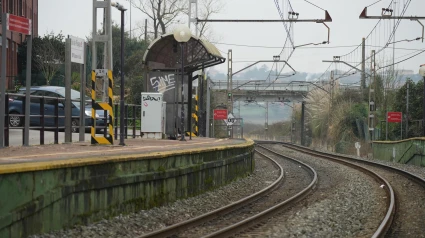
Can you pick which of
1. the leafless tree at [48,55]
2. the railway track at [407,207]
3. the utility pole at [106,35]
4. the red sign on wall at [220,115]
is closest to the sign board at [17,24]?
the utility pole at [106,35]

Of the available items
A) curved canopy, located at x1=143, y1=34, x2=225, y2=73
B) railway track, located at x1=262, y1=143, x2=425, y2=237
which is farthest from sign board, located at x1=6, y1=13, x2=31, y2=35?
curved canopy, located at x1=143, y1=34, x2=225, y2=73

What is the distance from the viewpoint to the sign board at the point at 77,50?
17.6m

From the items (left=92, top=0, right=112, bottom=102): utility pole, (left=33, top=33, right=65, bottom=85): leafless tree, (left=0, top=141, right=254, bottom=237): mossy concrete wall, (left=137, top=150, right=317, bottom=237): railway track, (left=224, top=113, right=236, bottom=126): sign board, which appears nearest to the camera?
(left=0, top=141, right=254, bottom=237): mossy concrete wall

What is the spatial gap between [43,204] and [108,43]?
10056mm

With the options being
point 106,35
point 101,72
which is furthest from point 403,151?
point 101,72

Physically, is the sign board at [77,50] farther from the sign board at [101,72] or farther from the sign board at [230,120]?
→ the sign board at [230,120]

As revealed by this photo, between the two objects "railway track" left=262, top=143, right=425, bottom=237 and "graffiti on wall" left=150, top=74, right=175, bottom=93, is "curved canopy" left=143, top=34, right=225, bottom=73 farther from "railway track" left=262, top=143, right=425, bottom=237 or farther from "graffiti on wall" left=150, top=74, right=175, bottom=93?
"railway track" left=262, top=143, right=425, bottom=237

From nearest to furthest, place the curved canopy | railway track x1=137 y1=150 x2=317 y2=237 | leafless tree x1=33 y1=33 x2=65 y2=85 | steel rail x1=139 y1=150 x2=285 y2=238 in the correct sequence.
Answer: steel rail x1=139 y1=150 x2=285 y2=238
railway track x1=137 y1=150 x2=317 y2=237
the curved canopy
leafless tree x1=33 y1=33 x2=65 y2=85

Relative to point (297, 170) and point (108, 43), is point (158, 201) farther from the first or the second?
point (297, 170)

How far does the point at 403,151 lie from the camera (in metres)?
36.6

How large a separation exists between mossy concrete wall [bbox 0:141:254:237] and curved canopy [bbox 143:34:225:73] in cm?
1036

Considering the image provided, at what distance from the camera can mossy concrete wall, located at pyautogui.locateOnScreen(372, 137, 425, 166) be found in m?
Answer: 31.9

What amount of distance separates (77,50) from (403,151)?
903 inches

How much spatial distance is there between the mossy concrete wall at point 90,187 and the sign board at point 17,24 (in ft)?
9.84
